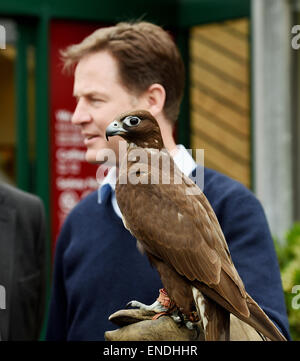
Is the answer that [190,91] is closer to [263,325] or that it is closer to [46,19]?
[46,19]

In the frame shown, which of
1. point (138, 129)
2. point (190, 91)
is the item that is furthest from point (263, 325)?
point (190, 91)

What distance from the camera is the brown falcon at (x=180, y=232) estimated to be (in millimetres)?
815

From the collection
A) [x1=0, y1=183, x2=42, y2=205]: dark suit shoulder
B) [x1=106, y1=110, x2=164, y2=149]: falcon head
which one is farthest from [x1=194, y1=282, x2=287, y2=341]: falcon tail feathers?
[x1=0, y1=183, x2=42, y2=205]: dark suit shoulder

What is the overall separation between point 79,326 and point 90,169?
407cm

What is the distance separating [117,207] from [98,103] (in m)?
0.48

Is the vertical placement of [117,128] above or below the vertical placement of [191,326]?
above

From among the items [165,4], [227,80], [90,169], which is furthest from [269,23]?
[90,169]

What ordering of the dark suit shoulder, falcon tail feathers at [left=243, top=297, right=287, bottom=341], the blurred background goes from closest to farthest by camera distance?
falcon tail feathers at [left=243, top=297, right=287, bottom=341]
the dark suit shoulder
the blurred background

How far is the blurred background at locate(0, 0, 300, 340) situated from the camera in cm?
504

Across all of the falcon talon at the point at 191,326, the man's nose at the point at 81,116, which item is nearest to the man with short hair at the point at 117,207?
the man's nose at the point at 81,116

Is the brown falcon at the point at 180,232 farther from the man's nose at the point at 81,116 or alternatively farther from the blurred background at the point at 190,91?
the blurred background at the point at 190,91

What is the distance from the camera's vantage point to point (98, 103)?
963 mm

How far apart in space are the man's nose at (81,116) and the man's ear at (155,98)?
93 mm

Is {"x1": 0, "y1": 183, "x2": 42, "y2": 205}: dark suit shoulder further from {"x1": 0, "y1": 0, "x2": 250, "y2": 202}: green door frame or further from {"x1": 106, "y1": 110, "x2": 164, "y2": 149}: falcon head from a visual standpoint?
{"x1": 0, "y1": 0, "x2": 250, "y2": 202}: green door frame
